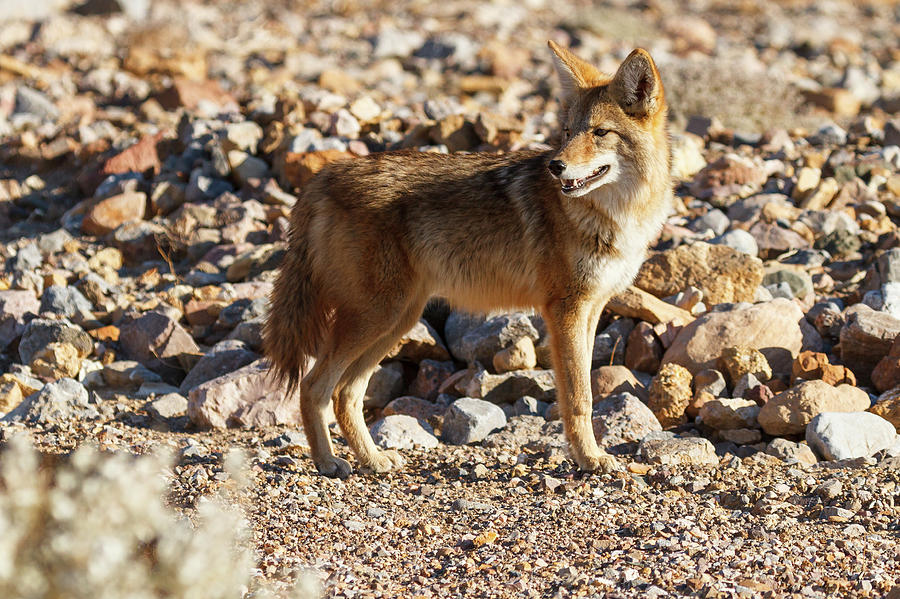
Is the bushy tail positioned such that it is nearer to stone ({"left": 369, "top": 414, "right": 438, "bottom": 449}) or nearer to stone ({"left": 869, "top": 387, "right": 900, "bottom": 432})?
stone ({"left": 369, "top": 414, "right": 438, "bottom": 449})

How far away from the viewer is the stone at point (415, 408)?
21.0 ft

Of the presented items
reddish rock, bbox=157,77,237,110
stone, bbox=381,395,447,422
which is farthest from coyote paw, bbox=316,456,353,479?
reddish rock, bbox=157,77,237,110

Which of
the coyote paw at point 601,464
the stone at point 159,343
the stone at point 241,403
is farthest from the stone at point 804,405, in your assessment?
the stone at point 159,343

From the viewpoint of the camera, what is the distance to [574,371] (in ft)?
17.5

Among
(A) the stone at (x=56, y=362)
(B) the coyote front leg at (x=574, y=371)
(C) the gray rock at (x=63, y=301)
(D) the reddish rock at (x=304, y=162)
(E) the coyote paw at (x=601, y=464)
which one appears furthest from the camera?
(D) the reddish rock at (x=304, y=162)

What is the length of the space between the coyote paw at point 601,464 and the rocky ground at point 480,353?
86 mm

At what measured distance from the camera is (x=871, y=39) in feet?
66.9

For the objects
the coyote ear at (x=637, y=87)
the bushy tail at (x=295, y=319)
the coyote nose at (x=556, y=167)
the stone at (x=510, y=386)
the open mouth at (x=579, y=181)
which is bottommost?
the stone at (x=510, y=386)

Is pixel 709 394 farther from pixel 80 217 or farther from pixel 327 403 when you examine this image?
pixel 80 217

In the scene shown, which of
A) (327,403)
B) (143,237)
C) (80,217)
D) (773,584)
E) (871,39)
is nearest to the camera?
(773,584)

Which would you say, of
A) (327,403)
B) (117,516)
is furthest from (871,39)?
(117,516)

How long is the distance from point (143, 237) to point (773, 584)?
6.72m

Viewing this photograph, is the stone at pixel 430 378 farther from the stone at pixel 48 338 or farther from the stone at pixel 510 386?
the stone at pixel 48 338

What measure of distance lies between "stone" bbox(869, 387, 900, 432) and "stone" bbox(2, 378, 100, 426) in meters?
4.95
